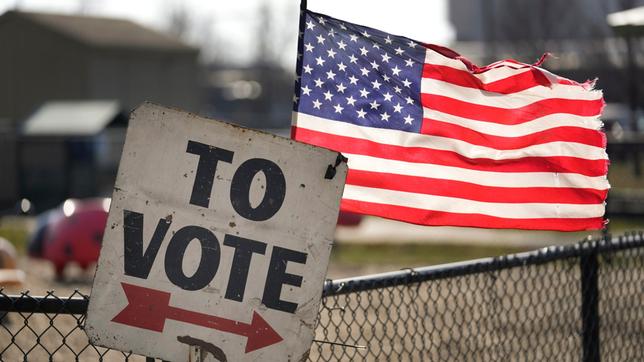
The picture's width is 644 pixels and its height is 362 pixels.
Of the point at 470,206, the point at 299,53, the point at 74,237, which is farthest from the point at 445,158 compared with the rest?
the point at 74,237

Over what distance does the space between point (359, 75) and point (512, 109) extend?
67cm

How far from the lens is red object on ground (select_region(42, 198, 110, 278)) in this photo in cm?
1462

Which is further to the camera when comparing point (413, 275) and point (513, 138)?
point (513, 138)

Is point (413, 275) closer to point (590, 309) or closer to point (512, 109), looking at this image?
point (512, 109)

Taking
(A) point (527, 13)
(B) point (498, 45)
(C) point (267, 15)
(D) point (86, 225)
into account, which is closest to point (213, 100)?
(C) point (267, 15)

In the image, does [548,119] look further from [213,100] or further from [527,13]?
[213,100]

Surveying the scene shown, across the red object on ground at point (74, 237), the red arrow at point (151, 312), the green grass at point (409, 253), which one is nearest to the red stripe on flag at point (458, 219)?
the red arrow at point (151, 312)

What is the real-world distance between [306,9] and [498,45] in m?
30.5

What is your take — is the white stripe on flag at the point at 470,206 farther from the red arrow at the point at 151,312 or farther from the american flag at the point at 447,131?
the red arrow at the point at 151,312

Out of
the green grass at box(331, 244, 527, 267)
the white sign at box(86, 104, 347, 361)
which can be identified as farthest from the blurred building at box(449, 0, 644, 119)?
the white sign at box(86, 104, 347, 361)

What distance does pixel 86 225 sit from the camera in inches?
602

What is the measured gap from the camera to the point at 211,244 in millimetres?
3115

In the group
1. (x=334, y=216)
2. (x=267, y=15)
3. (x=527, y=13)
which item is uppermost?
(x=267, y=15)

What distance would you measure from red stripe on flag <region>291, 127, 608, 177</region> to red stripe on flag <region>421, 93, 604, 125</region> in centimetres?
16
